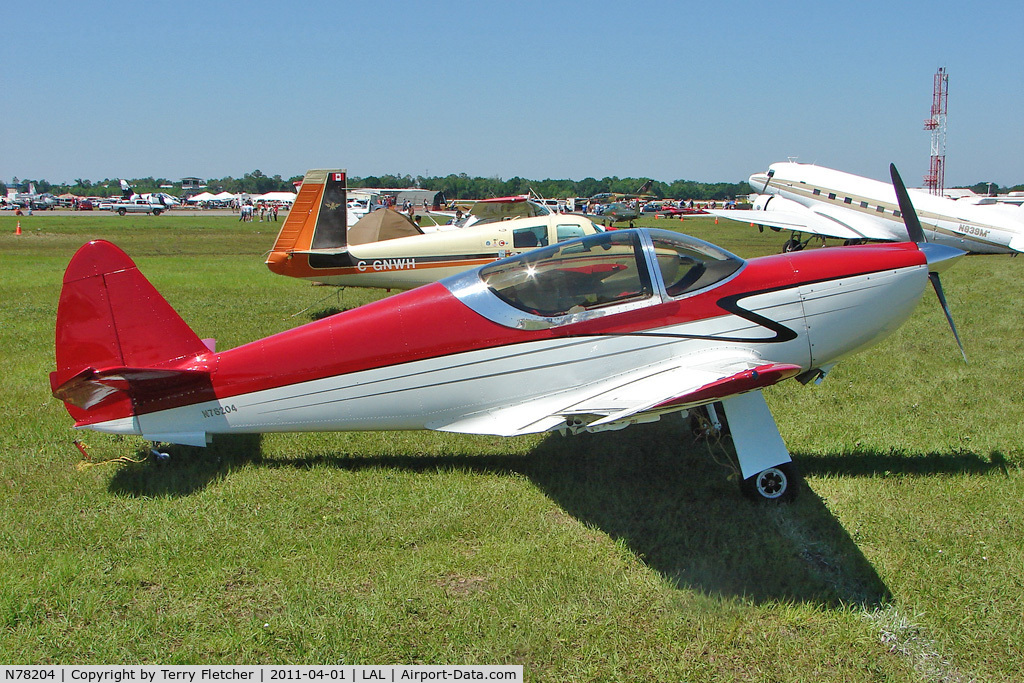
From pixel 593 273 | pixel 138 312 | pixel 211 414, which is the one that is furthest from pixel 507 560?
pixel 138 312

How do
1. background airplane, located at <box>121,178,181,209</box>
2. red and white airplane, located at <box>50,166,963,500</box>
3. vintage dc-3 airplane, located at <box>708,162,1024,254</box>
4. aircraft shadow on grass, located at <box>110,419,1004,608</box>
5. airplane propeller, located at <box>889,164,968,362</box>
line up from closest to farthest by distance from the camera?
1. aircraft shadow on grass, located at <box>110,419,1004,608</box>
2. red and white airplane, located at <box>50,166,963,500</box>
3. airplane propeller, located at <box>889,164,968,362</box>
4. vintage dc-3 airplane, located at <box>708,162,1024,254</box>
5. background airplane, located at <box>121,178,181,209</box>

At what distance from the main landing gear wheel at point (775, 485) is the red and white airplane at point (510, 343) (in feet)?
0.05

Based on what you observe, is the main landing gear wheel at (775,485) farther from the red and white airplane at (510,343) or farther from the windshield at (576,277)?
the windshield at (576,277)

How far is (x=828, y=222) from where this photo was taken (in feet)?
70.4

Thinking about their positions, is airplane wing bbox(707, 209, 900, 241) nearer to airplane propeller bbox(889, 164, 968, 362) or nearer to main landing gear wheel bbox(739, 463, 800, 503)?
airplane propeller bbox(889, 164, 968, 362)

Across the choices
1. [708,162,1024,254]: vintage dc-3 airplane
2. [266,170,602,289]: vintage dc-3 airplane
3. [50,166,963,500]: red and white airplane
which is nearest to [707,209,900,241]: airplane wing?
[708,162,1024,254]: vintage dc-3 airplane

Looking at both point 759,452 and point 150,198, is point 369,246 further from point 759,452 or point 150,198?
point 150,198

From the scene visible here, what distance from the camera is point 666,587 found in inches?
165

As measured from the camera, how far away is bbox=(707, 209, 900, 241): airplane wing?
2045cm

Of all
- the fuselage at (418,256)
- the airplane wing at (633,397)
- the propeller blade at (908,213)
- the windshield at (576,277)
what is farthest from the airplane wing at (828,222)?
the airplane wing at (633,397)

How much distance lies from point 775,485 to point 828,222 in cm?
1860

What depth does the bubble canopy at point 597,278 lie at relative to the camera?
5184mm

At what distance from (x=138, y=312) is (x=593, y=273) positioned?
3438 millimetres

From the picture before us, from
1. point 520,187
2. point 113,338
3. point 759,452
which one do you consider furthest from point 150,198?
point 759,452
